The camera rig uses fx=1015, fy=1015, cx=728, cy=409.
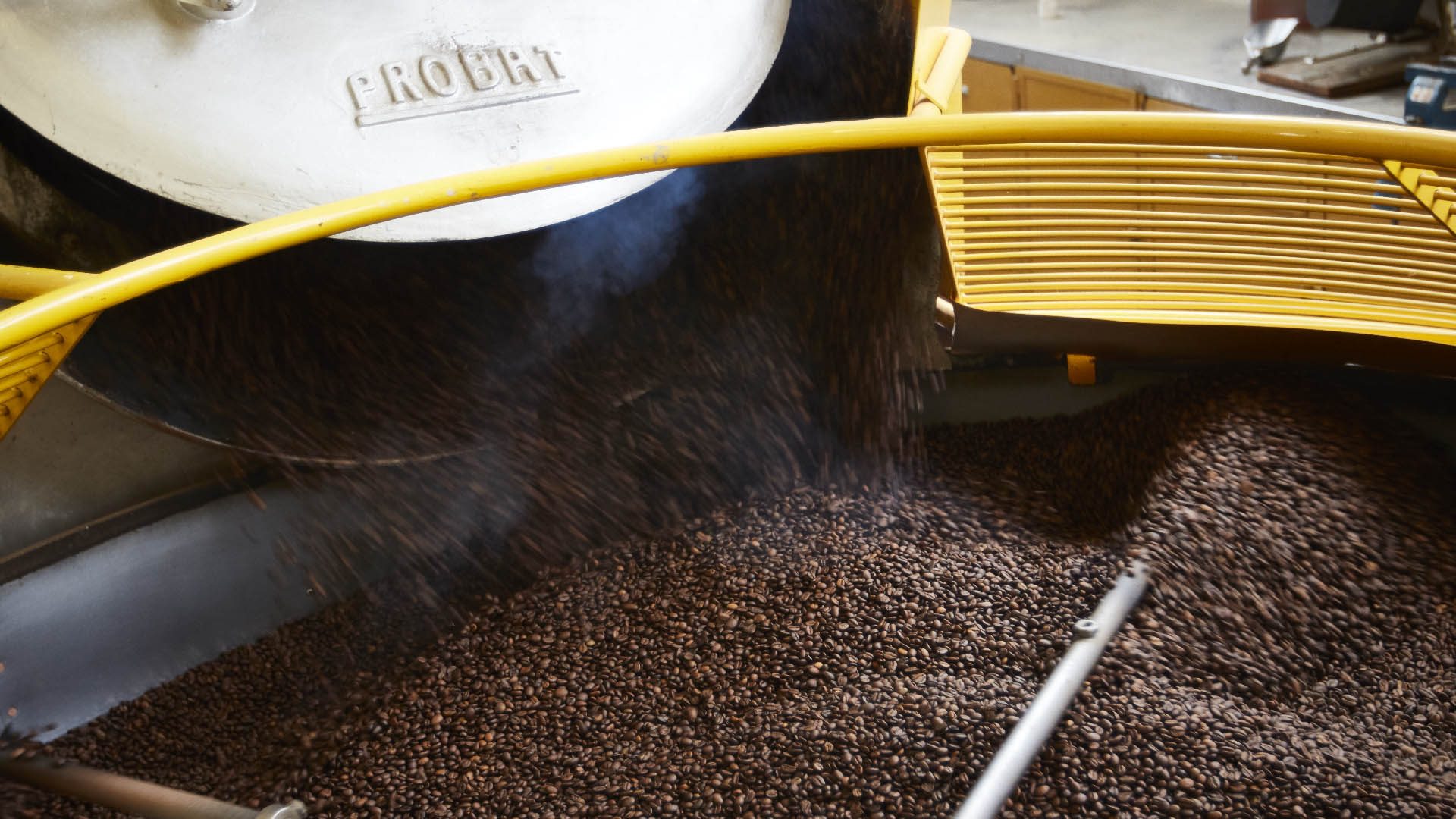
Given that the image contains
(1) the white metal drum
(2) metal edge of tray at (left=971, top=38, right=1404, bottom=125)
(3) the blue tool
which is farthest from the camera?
(2) metal edge of tray at (left=971, top=38, right=1404, bottom=125)

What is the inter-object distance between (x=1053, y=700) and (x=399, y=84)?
1.42 meters

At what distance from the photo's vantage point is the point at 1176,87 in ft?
8.03

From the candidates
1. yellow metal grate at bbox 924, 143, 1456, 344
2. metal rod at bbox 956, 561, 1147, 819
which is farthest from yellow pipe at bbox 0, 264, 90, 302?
metal rod at bbox 956, 561, 1147, 819

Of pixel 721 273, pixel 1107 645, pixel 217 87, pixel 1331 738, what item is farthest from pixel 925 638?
A: pixel 217 87

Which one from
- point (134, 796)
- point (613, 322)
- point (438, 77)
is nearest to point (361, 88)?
point (438, 77)

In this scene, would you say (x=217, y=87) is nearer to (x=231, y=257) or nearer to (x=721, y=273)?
(x=231, y=257)

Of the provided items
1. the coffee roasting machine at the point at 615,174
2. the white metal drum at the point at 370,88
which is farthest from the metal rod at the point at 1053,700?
the white metal drum at the point at 370,88

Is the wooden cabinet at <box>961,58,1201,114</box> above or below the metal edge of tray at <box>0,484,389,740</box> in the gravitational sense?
above

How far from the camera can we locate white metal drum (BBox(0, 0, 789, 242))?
5.04 feet

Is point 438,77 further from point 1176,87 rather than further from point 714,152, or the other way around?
point 1176,87

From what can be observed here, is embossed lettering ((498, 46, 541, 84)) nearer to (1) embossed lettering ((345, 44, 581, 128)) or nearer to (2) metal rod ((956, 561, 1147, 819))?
(1) embossed lettering ((345, 44, 581, 128))

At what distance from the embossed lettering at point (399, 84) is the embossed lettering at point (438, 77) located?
0.08 ft

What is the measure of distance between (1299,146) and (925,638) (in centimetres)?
87

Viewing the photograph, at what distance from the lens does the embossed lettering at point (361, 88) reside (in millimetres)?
1691
